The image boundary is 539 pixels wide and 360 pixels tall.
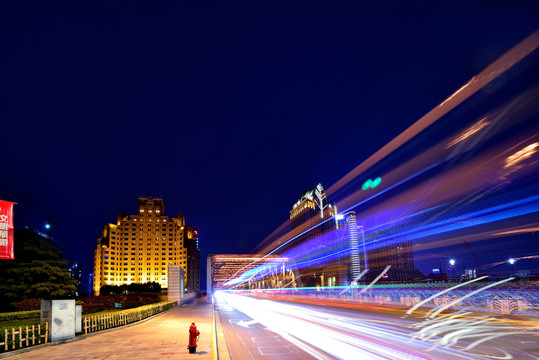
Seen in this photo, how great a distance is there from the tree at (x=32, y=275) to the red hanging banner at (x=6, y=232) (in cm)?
1509

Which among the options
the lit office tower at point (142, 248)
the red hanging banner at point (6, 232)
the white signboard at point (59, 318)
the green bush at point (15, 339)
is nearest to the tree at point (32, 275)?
the white signboard at point (59, 318)

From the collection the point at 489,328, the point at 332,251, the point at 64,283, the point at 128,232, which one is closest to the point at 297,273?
the point at 332,251

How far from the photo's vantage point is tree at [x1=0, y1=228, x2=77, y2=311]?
28.2 m

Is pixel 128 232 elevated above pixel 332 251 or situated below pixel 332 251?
above

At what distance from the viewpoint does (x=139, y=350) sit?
42.3 feet

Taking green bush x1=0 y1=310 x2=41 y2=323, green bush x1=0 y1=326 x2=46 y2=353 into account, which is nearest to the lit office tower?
green bush x1=0 y1=310 x2=41 y2=323

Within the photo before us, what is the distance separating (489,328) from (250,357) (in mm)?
11771

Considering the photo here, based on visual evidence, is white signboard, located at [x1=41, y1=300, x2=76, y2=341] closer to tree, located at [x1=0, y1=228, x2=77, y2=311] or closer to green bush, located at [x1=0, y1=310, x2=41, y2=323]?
green bush, located at [x1=0, y1=310, x2=41, y2=323]

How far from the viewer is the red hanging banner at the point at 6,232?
604 inches

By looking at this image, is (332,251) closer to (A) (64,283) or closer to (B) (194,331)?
(A) (64,283)

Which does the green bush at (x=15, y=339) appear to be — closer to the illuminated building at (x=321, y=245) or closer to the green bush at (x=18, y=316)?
the green bush at (x=18, y=316)

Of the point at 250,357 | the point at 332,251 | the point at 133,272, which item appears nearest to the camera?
the point at 250,357

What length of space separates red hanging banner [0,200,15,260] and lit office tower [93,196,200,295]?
156352 mm

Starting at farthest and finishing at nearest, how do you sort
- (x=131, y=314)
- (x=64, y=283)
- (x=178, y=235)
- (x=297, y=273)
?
(x=178, y=235) < (x=297, y=273) < (x=64, y=283) < (x=131, y=314)
